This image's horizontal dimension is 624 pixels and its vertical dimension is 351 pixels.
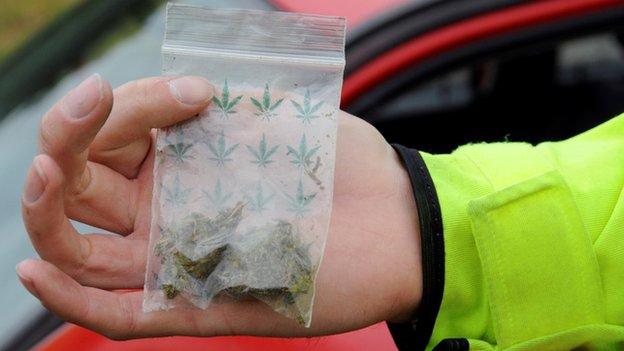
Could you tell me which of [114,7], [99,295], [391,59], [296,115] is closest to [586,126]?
[391,59]

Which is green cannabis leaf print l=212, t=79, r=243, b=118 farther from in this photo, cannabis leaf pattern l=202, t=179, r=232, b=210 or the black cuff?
the black cuff

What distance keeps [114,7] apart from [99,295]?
2.64 ft

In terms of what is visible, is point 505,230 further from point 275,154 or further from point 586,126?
point 586,126

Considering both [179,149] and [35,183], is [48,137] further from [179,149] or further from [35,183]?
[179,149]

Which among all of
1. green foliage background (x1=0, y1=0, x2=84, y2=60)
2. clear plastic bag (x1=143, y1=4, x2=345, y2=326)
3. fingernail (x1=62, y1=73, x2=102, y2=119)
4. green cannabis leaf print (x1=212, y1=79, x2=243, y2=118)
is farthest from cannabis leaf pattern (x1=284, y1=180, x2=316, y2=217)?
green foliage background (x1=0, y1=0, x2=84, y2=60)

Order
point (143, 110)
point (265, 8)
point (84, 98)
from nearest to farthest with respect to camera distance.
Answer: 1. point (84, 98)
2. point (143, 110)
3. point (265, 8)

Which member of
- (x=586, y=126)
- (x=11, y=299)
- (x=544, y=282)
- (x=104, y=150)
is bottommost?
(x=586, y=126)

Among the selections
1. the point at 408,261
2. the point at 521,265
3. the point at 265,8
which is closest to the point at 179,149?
the point at 408,261

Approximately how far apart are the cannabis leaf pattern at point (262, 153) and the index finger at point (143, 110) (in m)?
0.07

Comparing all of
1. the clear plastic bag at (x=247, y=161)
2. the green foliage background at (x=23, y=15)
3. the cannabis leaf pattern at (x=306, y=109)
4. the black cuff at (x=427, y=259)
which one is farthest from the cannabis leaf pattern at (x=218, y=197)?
the green foliage background at (x=23, y=15)

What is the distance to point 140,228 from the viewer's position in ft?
3.37

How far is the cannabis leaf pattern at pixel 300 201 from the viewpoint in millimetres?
987

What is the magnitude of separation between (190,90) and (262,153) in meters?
0.10

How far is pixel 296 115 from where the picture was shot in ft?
3.27
